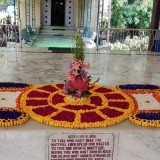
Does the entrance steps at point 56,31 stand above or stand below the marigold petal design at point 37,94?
below

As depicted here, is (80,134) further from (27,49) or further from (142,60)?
(27,49)

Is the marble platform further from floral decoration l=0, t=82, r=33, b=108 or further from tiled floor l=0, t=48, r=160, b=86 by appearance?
floral decoration l=0, t=82, r=33, b=108

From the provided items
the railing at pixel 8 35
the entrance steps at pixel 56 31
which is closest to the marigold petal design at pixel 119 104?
the railing at pixel 8 35

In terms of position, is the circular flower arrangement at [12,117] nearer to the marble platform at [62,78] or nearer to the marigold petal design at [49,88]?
the marble platform at [62,78]

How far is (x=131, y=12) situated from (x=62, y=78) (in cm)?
1226

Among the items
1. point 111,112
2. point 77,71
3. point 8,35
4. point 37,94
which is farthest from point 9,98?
point 8,35

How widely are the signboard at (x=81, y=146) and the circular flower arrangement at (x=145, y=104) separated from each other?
0.35 m

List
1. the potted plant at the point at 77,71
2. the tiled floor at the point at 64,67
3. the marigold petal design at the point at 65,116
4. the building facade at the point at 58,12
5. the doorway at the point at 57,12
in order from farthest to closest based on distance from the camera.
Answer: the doorway at the point at 57,12, the building facade at the point at 58,12, the tiled floor at the point at 64,67, the potted plant at the point at 77,71, the marigold petal design at the point at 65,116

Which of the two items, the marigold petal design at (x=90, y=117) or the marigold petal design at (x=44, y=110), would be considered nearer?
the marigold petal design at (x=90, y=117)

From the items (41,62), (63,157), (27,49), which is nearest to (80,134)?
(63,157)

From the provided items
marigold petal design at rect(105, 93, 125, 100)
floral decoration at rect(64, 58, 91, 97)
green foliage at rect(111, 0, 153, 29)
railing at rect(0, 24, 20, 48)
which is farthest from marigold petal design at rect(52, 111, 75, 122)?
green foliage at rect(111, 0, 153, 29)

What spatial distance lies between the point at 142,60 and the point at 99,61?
105 centimetres

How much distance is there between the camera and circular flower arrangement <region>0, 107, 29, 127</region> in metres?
2.60

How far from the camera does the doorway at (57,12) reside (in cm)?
1866
